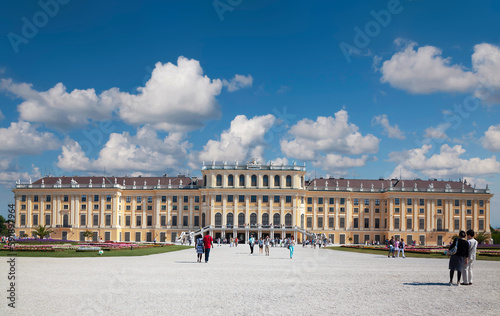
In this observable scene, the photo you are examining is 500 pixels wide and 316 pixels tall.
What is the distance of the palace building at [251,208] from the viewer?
299 feet

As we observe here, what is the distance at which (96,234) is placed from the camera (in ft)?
301

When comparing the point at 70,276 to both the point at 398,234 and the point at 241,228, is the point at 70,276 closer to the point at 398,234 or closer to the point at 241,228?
the point at 241,228

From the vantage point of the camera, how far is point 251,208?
91.1m

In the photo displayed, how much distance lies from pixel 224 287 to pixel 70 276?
22.9 feet

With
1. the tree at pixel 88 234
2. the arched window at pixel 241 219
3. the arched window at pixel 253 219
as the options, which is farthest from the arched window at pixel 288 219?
the tree at pixel 88 234

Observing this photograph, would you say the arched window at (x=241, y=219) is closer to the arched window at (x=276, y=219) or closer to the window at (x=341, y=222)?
the arched window at (x=276, y=219)

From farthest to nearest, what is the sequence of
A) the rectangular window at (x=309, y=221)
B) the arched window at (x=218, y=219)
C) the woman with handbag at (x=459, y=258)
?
the rectangular window at (x=309, y=221), the arched window at (x=218, y=219), the woman with handbag at (x=459, y=258)

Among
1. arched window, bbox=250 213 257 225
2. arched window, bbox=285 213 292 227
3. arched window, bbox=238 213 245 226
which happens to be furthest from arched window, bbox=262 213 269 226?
arched window, bbox=238 213 245 226

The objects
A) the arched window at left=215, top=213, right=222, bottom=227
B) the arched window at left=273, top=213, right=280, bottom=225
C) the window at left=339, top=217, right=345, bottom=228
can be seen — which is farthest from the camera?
the window at left=339, top=217, right=345, bottom=228

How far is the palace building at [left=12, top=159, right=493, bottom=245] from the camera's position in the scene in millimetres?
91000

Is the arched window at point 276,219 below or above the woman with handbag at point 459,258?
below

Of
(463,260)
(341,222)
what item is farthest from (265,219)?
(463,260)

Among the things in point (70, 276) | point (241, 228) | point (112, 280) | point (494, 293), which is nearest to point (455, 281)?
point (494, 293)

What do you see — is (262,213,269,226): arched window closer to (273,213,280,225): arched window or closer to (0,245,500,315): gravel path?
(273,213,280,225): arched window
